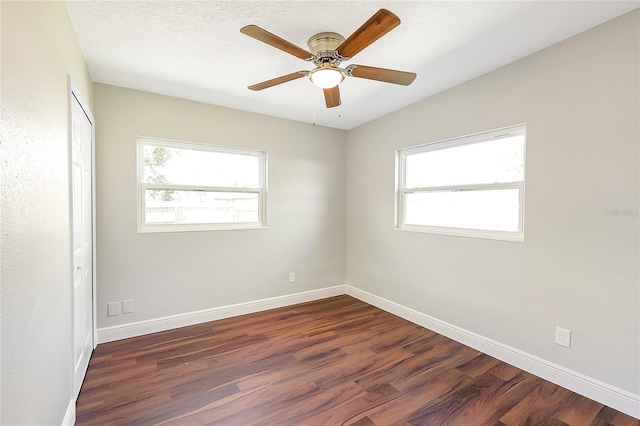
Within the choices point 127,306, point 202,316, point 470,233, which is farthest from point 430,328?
point 127,306

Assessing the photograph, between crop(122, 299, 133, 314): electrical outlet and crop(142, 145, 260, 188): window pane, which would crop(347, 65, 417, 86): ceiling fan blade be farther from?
crop(122, 299, 133, 314): electrical outlet

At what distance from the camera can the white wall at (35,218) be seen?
973 mm

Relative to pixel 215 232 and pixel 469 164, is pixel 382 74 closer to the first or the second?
pixel 469 164

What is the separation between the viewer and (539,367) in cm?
218

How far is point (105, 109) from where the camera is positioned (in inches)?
106

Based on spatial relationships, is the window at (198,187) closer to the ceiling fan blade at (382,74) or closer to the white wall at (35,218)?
the white wall at (35,218)

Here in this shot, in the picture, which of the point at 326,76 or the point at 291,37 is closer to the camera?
the point at 326,76

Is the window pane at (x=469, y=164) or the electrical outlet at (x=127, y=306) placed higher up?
the window pane at (x=469, y=164)

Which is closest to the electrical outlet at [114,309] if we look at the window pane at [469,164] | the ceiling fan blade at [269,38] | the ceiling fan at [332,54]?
the ceiling fan at [332,54]

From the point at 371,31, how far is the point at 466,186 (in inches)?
74.1

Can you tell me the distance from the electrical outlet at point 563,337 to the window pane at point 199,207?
3.12 meters

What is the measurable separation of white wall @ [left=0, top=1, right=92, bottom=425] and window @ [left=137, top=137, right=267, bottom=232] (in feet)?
4.45

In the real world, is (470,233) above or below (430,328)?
above

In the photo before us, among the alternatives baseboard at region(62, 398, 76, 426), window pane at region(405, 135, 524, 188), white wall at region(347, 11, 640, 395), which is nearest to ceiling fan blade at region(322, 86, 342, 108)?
white wall at region(347, 11, 640, 395)
